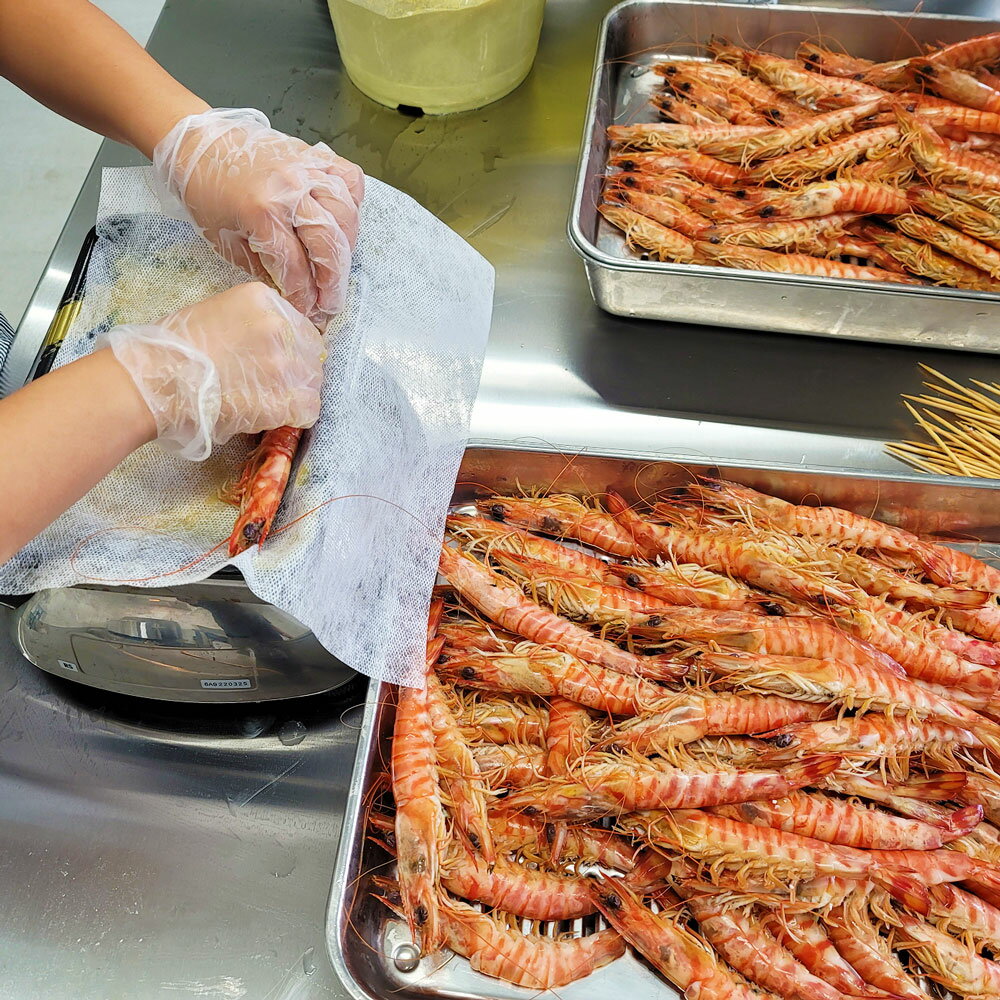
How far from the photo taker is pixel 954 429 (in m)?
2.00

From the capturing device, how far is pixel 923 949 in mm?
1395

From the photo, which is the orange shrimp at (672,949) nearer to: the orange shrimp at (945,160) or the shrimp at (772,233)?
the shrimp at (772,233)

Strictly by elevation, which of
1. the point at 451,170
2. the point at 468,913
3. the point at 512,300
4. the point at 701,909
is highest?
the point at 451,170

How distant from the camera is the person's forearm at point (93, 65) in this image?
64.6 inches

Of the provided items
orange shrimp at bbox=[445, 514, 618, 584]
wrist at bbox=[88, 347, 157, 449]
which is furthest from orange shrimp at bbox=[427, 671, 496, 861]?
wrist at bbox=[88, 347, 157, 449]

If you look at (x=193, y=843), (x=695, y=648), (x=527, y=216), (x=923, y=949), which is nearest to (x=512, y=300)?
(x=527, y=216)

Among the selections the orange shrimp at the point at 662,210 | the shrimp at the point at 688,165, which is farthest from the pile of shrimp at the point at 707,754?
the shrimp at the point at 688,165

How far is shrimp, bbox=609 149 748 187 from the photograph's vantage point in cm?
240

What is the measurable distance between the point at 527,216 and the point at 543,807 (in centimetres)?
165

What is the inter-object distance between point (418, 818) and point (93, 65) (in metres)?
1.49

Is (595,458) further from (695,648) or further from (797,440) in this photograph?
(797,440)

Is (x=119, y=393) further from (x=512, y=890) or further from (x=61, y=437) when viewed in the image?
(x=512, y=890)

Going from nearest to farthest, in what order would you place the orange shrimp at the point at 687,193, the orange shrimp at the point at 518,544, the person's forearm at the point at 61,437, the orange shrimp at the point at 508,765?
the person's forearm at the point at 61,437
the orange shrimp at the point at 508,765
the orange shrimp at the point at 518,544
the orange shrimp at the point at 687,193

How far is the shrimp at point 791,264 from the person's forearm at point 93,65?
1.25 meters
